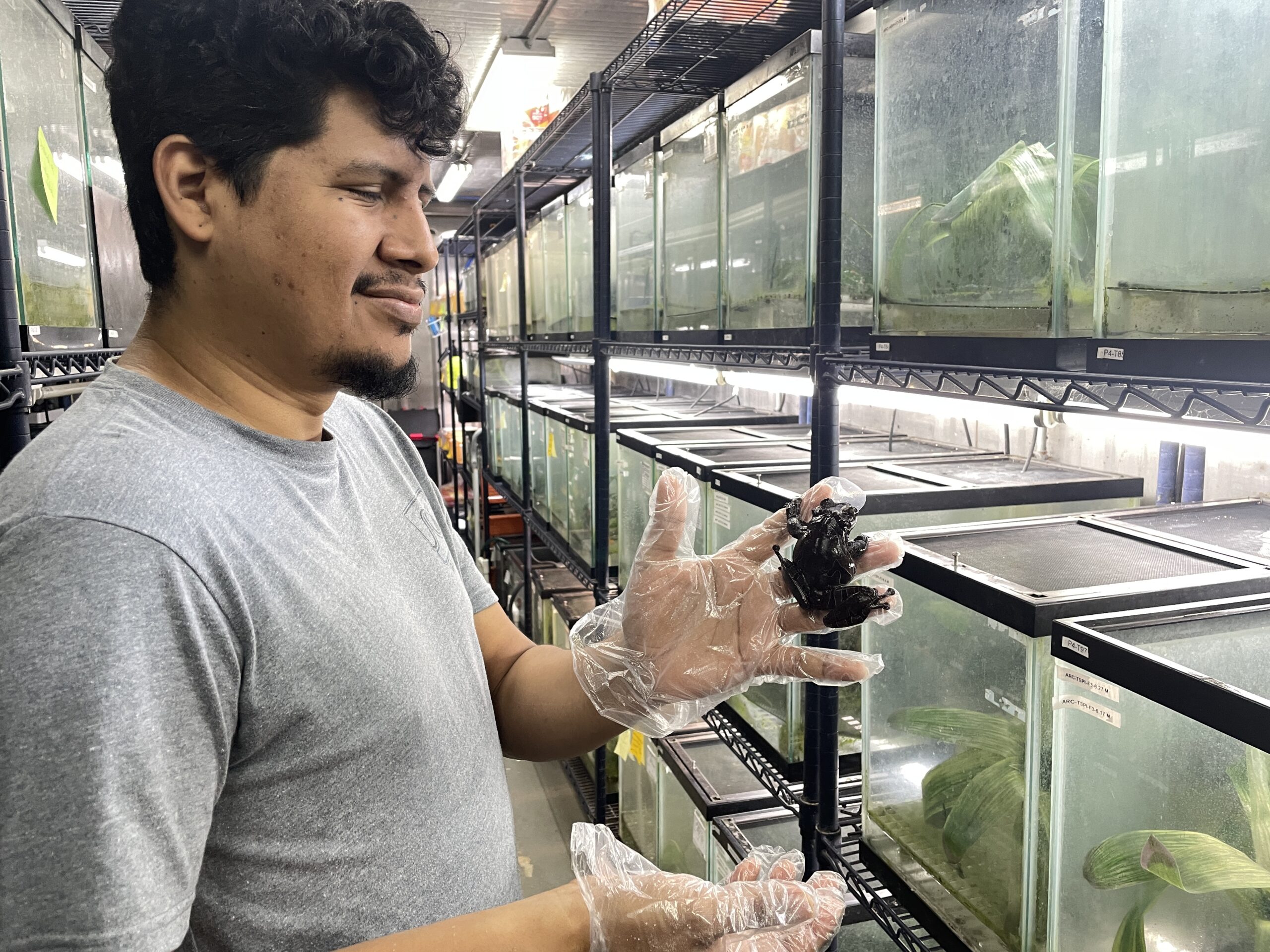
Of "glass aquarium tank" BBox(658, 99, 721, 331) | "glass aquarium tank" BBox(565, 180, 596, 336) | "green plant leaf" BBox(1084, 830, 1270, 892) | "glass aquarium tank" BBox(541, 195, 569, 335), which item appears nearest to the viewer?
"green plant leaf" BBox(1084, 830, 1270, 892)

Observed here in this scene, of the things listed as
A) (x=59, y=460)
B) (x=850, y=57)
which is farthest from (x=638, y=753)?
(x=59, y=460)

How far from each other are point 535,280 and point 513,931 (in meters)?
3.49

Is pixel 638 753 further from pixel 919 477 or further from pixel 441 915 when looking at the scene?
pixel 441 915

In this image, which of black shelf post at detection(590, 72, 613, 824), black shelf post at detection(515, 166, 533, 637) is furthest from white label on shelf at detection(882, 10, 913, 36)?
black shelf post at detection(515, 166, 533, 637)

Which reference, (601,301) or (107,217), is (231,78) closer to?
(107,217)

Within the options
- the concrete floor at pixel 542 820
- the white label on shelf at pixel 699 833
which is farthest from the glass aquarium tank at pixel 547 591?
the white label on shelf at pixel 699 833

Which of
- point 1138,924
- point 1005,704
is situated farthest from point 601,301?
point 1138,924

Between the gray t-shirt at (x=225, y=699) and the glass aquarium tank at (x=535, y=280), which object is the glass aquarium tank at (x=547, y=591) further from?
the gray t-shirt at (x=225, y=699)

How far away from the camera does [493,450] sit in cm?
529

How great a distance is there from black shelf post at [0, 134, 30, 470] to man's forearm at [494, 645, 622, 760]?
2.73 feet

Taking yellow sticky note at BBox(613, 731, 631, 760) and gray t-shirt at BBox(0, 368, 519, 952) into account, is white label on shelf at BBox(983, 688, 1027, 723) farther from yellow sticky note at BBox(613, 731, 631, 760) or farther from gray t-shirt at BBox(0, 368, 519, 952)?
yellow sticky note at BBox(613, 731, 631, 760)

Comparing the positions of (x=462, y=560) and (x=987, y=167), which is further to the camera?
(x=462, y=560)

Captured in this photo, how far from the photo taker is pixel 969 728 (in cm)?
106

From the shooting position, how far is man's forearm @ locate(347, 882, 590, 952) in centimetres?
78
